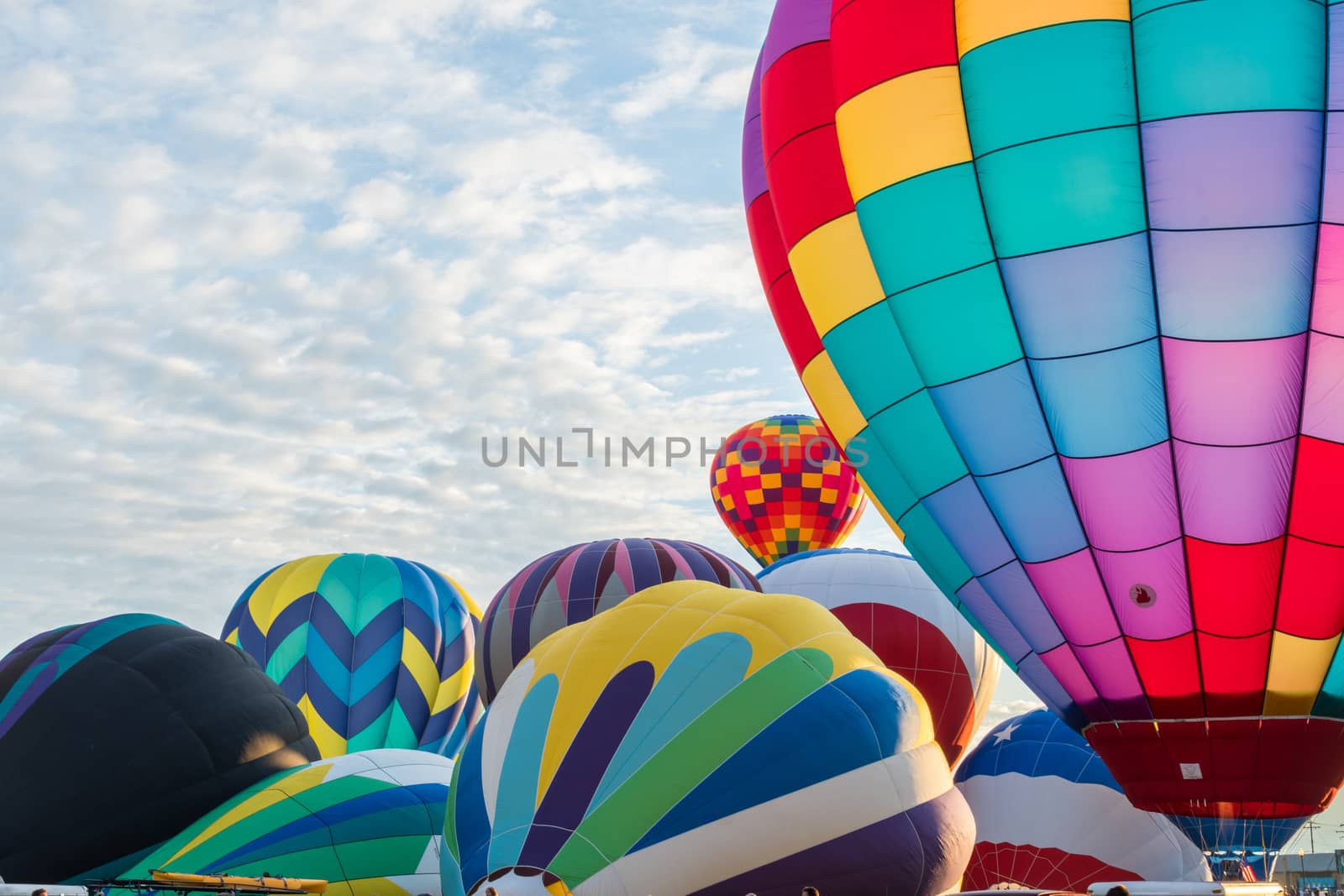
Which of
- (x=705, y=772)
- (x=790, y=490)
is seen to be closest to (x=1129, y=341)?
(x=705, y=772)

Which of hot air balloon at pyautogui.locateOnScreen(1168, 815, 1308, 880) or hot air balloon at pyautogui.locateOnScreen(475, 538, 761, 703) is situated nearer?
hot air balloon at pyautogui.locateOnScreen(1168, 815, 1308, 880)

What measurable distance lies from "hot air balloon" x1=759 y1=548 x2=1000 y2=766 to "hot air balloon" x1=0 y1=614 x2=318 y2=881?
558 cm

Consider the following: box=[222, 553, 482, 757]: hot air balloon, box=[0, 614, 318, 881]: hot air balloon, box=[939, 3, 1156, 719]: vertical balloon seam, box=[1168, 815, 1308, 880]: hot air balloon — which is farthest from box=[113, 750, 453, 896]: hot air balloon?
box=[222, 553, 482, 757]: hot air balloon

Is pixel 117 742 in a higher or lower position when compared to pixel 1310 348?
lower

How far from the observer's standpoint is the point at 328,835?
27.6ft

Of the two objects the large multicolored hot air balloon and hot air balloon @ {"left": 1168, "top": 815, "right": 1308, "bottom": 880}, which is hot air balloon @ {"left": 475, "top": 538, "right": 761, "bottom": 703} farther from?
hot air balloon @ {"left": 1168, "top": 815, "right": 1308, "bottom": 880}

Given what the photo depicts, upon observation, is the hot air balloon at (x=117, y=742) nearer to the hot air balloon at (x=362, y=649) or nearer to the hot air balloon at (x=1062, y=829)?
the hot air balloon at (x=362, y=649)

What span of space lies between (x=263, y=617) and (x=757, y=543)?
8.73 metres

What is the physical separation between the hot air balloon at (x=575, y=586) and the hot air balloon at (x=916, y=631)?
90 cm

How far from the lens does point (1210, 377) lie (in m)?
6.57

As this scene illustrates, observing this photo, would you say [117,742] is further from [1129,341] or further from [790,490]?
[790,490]

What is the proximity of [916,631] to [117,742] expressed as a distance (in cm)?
711

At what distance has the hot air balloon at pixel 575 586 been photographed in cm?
1339

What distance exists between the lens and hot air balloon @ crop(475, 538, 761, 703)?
1339 centimetres
